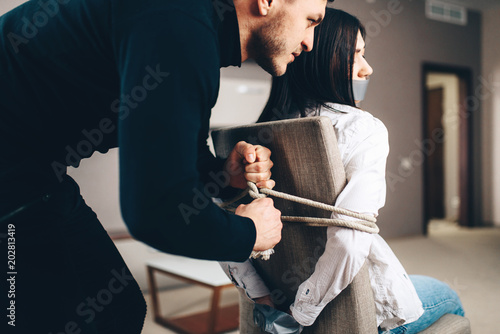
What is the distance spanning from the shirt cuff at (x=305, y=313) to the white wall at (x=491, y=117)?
5531mm

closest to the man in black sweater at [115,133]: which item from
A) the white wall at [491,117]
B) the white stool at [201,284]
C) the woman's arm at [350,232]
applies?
the woman's arm at [350,232]

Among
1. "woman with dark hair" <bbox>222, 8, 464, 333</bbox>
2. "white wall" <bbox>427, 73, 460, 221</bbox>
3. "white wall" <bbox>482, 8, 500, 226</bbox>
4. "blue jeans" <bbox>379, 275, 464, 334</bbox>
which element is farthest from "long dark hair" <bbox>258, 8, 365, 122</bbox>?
"white wall" <bbox>427, 73, 460, 221</bbox>

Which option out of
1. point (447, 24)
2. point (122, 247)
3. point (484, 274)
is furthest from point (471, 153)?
point (122, 247)

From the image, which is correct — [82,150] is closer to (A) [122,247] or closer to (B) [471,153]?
(A) [122,247]

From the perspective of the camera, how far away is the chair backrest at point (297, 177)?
0.83m

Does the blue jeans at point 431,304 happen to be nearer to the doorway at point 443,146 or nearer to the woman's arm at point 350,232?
the woman's arm at point 350,232

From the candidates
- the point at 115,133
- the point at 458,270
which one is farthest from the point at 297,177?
→ the point at 458,270

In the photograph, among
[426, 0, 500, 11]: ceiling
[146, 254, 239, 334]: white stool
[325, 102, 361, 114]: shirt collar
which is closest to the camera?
[325, 102, 361, 114]: shirt collar

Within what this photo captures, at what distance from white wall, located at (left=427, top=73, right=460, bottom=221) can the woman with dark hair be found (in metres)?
5.51

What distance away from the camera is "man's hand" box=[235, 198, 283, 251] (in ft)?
2.28

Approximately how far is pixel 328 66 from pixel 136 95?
2.17 ft

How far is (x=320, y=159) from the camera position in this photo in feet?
2.73

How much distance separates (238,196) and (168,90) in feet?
1.43

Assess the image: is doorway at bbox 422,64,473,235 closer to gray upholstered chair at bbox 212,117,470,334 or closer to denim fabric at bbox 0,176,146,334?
gray upholstered chair at bbox 212,117,470,334
